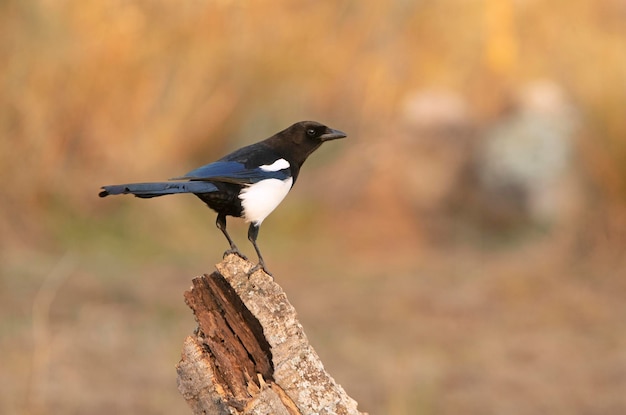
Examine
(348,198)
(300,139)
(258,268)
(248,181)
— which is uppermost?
(348,198)

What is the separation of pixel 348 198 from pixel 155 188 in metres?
7.11

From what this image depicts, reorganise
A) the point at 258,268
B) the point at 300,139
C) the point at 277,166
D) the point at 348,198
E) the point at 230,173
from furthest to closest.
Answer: the point at 348,198
the point at 300,139
the point at 277,166
the point at 230,173
the point at 258,268

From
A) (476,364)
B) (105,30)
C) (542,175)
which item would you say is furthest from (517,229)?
(105,30)

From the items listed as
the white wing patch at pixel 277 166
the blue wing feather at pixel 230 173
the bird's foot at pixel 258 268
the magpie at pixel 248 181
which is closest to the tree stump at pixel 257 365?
the bird's foot at pixel 258 268

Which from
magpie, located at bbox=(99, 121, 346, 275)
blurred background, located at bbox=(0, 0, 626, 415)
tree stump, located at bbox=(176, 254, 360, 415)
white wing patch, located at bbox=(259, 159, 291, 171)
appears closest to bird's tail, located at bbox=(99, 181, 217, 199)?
magpie, located at bbox=(99, 121, 346, 275)

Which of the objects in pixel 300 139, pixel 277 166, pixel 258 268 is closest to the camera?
pixel 258 268

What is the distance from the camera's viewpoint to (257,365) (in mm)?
2570

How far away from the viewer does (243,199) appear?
2.91 metres

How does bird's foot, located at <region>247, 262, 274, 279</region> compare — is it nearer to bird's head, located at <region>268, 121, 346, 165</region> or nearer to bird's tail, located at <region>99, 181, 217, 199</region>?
bird's tail, located at <region>99, 181, 217, 199</region>

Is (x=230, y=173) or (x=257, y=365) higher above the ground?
(x=230, y=173)

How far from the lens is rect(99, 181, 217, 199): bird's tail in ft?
7.62

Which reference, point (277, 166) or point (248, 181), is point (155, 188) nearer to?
point (248, 181)

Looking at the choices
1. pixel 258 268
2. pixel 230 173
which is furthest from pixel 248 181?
pixel 258 268

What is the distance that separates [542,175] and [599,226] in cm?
119
